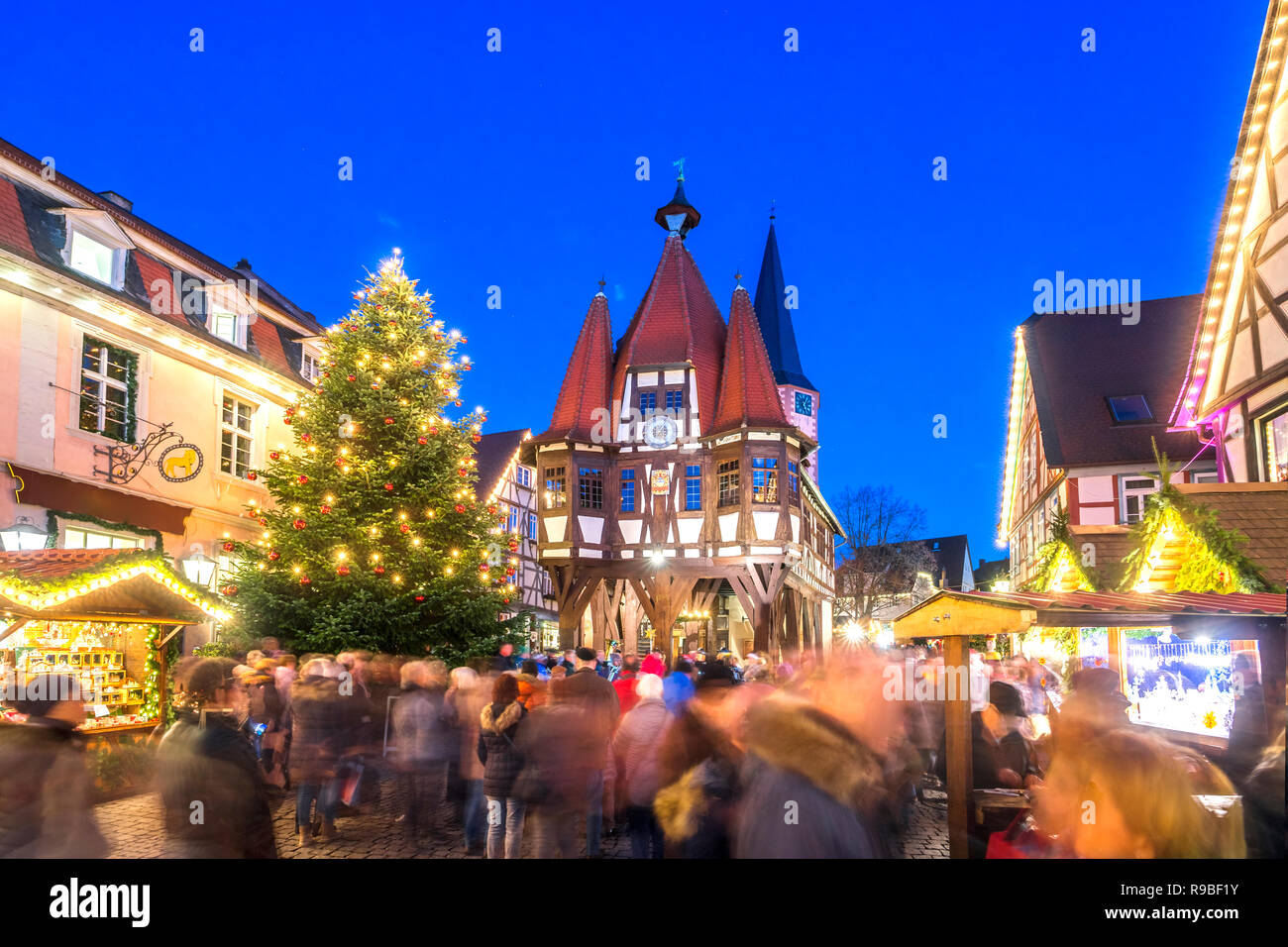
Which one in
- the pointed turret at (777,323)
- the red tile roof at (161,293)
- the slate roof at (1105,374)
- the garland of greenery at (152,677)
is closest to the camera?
the garland of greenery at (152,677)

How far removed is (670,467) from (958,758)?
19.3 m

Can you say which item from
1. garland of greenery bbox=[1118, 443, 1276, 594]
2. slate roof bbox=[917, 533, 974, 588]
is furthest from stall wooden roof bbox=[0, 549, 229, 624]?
slate roof bbox=[917, 533, 974, 588]

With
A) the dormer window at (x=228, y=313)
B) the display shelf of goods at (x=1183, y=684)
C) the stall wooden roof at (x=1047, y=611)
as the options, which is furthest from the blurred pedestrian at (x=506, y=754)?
the dormer window at (x=228, y=313)

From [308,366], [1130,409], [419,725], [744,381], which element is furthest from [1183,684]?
[308,366]

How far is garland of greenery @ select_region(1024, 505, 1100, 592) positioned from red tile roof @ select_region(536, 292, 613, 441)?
13296mm

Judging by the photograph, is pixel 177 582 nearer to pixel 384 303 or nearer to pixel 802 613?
pixel 384 303

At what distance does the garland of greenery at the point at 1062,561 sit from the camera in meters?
13.6

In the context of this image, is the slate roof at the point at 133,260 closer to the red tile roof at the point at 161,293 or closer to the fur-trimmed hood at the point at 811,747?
the red tile roof at the point at 161,293

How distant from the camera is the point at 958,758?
21.8 feet

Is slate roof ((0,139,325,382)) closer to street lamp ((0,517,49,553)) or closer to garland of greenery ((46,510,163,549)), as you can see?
garland of greenery ((46,510,163,549))

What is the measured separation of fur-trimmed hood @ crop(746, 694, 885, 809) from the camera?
3.91m

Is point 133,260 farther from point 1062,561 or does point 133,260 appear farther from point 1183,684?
point 1183,684

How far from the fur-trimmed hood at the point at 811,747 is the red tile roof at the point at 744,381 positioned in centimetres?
2050
